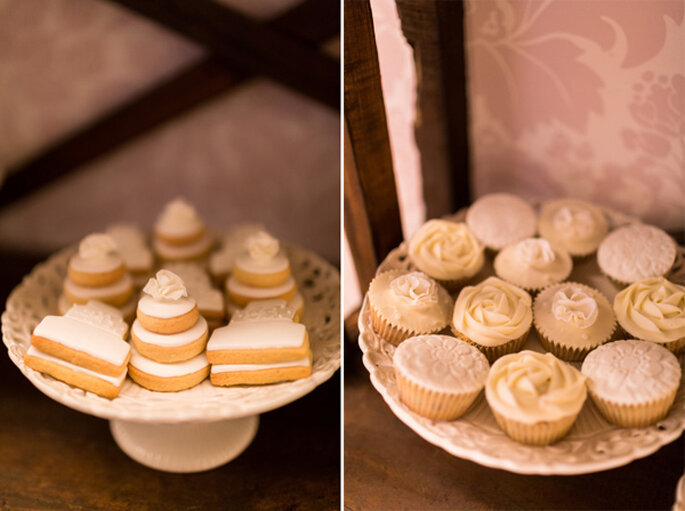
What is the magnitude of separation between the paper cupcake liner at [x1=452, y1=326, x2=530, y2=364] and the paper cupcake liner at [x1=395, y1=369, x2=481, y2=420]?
93mm

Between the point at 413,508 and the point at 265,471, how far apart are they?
257 mm

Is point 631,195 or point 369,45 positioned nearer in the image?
point 369,45

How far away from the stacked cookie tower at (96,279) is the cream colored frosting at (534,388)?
24.3 inches

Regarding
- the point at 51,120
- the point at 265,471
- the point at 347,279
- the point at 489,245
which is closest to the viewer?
the point at 265,471

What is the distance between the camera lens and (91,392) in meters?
0.89

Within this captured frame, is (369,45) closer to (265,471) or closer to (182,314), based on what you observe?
(182,314)

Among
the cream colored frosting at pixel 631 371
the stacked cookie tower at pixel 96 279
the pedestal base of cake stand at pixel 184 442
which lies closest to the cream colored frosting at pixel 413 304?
the cream colored frosting at pixel 631 371

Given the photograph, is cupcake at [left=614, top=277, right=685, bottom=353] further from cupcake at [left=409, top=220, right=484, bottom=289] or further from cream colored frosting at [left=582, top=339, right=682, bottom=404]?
cupcake at [left=409, top=220, right=484, bottom=289]

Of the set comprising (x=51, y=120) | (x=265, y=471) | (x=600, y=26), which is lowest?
(x=265, y=471)

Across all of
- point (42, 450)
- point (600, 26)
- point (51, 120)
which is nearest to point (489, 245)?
point (600, 26)

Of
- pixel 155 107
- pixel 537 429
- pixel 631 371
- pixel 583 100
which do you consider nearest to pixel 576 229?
pixel 583 100

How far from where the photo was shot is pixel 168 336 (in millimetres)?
923

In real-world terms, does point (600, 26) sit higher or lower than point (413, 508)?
higher

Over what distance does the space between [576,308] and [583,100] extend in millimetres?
396
